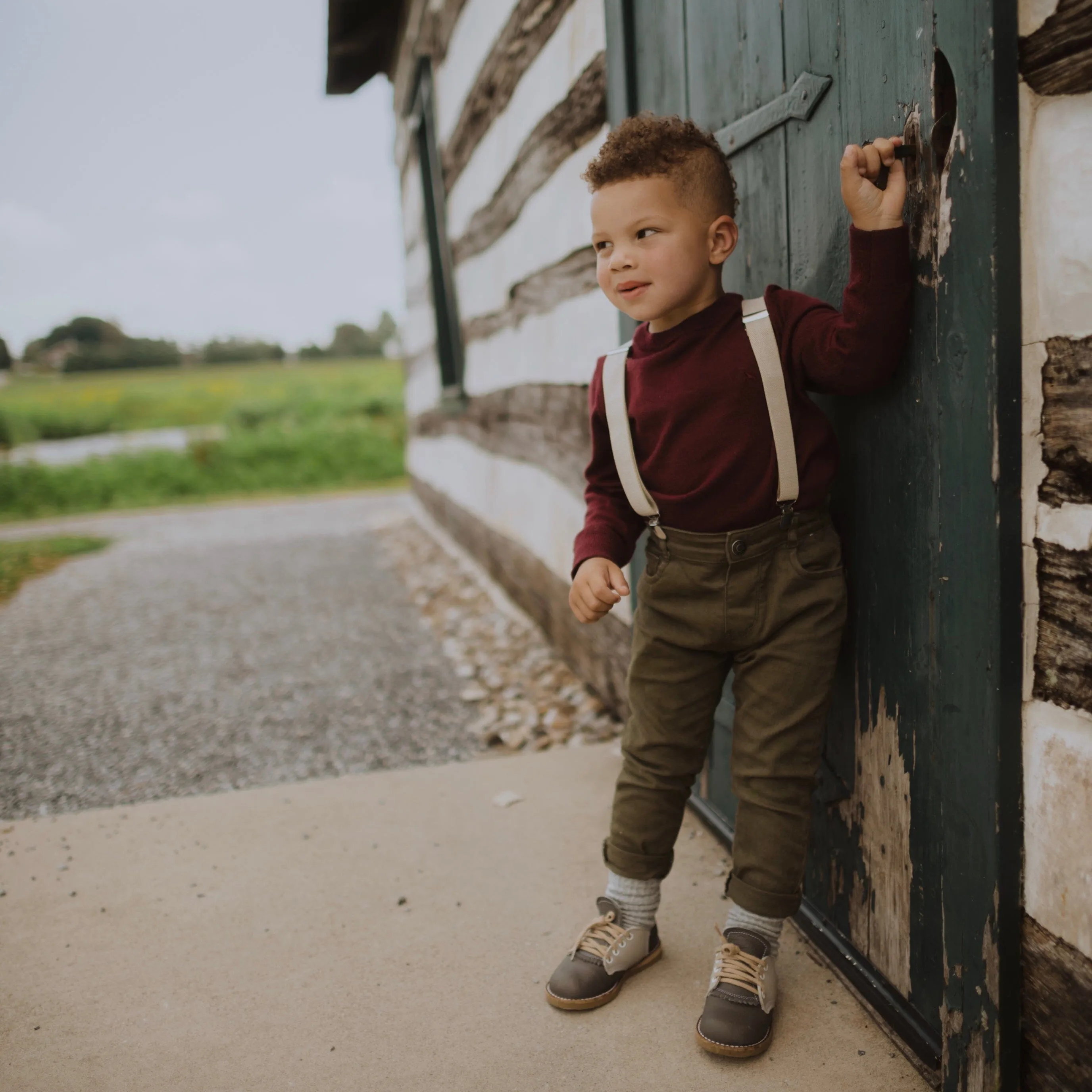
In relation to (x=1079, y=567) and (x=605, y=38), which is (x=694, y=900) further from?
(x=605, y=38)

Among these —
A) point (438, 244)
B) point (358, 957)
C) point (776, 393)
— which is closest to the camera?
point (776, 393)

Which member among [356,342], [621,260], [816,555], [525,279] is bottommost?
[816,555]

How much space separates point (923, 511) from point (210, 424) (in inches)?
625

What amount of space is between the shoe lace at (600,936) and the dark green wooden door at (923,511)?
40 centimetres

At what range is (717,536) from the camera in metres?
1.52

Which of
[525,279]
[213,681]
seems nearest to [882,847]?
[525,279]

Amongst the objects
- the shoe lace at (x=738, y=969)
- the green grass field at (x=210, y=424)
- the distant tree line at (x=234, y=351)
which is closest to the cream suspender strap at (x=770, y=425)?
the shoe lace at (x=738, y=969)

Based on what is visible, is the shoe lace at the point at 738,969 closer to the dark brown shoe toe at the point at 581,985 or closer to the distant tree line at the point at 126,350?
the dark brown shoe toe at the point at 581,985

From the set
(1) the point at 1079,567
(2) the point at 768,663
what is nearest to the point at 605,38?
(2) the point at 768,663

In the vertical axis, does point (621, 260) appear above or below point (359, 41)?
below

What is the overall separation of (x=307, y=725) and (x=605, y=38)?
2357 millimetres

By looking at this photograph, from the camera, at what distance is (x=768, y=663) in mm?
1512

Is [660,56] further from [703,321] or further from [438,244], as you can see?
[438,244]

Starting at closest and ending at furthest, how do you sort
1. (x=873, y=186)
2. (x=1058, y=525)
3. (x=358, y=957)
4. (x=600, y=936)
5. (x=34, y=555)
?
(x=1058, y=525), (x=873, y=186), (x=600, y=936), (x=358, y=957), (x=34, y=555)
